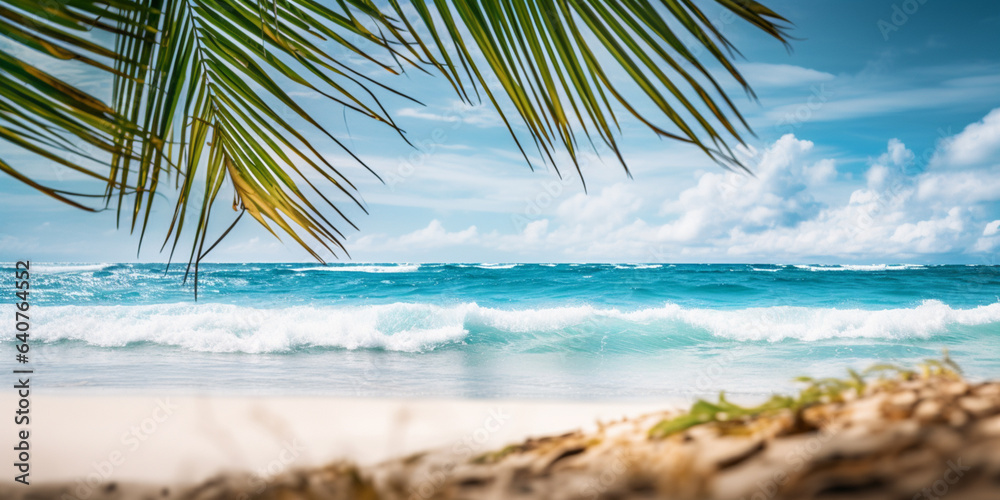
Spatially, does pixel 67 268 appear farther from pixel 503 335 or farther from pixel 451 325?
pixel 503 335

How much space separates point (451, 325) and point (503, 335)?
1.01 m

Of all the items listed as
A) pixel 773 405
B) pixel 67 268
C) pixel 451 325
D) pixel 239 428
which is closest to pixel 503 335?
pixel 451 325

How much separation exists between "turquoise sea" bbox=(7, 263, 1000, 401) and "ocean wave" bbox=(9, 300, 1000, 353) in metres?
0.04

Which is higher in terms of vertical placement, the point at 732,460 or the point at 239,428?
the point at 732,460

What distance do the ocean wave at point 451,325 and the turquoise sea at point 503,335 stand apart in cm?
4

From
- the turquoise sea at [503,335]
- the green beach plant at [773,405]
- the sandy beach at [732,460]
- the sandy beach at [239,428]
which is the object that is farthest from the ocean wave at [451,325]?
the green beach plant at [773,405]

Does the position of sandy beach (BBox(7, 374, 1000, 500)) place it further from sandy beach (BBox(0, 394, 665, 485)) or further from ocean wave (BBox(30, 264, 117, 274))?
ocean wave (BBox(30, 264, 117, 274))

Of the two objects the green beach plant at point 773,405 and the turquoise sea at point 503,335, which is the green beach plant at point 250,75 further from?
the turquoise sea at point 503,335

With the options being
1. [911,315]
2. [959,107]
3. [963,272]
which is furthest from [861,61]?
[963,272]

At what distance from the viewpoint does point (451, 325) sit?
9148mm

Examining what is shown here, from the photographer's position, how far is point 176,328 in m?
8.10

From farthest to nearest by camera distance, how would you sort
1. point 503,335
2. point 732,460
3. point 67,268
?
point 67,268 → point 503,335 → point 732,460

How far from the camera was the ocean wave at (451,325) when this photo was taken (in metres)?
7.68

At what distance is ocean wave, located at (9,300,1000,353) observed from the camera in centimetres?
768
